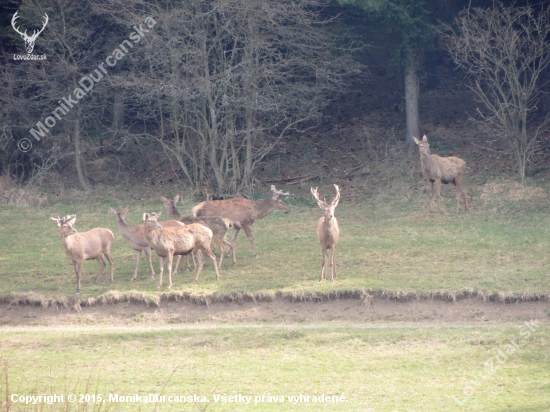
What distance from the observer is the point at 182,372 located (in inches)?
432

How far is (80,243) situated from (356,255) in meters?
6.22

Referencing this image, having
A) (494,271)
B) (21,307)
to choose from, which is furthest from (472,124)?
(21,307)

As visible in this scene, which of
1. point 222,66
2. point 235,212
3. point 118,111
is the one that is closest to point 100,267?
point 235,212

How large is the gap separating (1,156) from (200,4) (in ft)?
32.2

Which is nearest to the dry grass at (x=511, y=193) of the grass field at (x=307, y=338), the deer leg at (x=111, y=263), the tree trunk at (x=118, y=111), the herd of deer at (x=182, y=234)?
the grass field at (x=307, y=338)

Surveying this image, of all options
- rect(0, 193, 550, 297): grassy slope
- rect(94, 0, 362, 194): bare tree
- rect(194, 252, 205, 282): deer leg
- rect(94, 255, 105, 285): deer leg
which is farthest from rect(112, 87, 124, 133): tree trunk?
rect(194, 252, 205, 282): deer leg

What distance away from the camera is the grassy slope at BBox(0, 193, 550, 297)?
15.3 meters

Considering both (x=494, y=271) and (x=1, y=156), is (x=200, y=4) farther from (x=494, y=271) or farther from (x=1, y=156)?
(x=494, y=271)

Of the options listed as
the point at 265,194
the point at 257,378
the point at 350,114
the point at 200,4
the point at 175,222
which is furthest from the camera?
the point at 350,114

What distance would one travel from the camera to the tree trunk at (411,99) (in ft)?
88.8

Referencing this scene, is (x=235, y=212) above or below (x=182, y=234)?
above

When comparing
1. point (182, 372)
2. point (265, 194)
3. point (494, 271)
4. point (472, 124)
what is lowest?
point (182, 372)

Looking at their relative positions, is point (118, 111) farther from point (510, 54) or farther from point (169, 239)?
point (169, 239)

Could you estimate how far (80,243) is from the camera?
15.6m
